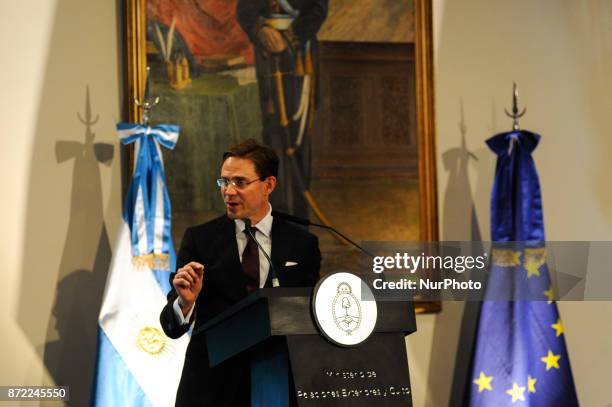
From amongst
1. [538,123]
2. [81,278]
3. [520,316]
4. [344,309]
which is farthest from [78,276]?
[538,123]

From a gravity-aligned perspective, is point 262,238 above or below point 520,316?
above

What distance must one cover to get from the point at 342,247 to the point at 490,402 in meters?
1.29

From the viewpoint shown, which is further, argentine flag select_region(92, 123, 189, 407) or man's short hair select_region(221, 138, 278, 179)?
argentine flag select_region(92, 123, 189, 407)

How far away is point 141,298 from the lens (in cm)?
481

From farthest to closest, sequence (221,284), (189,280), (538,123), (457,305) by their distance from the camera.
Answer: (538,123) < (457,305) < (221,284) < (189,280)

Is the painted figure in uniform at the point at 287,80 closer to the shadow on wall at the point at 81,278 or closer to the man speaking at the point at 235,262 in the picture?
the shadow on wall at the point at 81,278

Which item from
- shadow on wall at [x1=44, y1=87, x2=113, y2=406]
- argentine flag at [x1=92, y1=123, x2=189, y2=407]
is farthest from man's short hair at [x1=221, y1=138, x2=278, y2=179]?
shadow on wall at [x1=44, y1=87, x2=113, y2=406]

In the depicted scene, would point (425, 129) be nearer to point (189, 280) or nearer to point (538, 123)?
point (538, 123)

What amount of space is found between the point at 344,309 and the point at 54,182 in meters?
2.96

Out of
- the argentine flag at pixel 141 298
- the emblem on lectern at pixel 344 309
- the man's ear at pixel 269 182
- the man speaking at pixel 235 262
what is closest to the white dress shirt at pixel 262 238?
the man speaking at pixel 235 262

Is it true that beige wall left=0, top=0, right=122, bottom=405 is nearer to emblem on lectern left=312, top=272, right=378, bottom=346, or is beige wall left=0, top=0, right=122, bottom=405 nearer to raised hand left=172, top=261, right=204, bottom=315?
raised hand left=172, top=261, right=204, bottom=315

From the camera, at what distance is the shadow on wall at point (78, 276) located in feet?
16.5

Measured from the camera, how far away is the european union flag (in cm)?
525

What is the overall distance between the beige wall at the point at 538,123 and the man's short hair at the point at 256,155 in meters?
2.58
